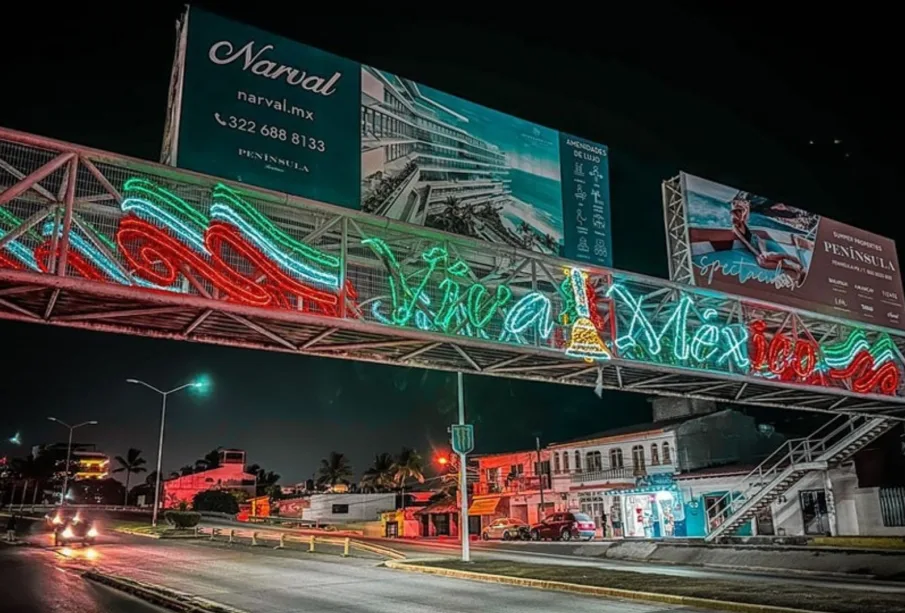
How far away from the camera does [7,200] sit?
34.5 ft

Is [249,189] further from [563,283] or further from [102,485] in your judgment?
[102,485]

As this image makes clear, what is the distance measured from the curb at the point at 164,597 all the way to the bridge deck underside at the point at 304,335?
204 inches

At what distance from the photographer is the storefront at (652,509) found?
4447cm

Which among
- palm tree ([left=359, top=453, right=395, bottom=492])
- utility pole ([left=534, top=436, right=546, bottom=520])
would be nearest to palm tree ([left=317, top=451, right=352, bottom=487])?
palm tree ([left=359, top=453, right=395, bottom=492])

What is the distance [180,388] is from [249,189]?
1571 inches

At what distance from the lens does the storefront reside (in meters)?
44.5

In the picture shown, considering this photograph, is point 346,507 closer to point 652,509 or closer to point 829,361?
point 652,509

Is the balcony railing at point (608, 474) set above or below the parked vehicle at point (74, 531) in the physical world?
above

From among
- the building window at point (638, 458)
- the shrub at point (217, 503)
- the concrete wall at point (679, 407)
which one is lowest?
the shrub at point (217, 503)

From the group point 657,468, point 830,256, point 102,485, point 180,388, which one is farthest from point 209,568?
point 102,485

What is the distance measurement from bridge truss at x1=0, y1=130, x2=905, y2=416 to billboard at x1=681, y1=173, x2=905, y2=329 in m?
1.68

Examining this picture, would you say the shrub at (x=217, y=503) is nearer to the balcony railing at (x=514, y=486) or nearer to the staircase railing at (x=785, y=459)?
the balcony railing at (x=514, y=486)

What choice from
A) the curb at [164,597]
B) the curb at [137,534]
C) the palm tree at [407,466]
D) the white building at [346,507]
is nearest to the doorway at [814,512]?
the curb at [164,597]

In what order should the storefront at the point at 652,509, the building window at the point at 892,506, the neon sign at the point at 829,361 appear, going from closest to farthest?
the neon sign at the point at 829,361 → the building window at the point at 892,506 → the storefront at the point at 652,509
